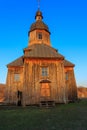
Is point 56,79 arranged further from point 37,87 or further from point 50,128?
point 50,128

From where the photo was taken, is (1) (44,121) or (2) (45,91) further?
(2) (45,91)

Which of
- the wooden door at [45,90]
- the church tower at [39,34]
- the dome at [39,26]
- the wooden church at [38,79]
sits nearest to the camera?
the wooden church at [38,79]

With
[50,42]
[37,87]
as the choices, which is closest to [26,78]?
[37,87]

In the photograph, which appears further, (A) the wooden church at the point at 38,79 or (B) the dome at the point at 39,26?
(B) the dome at the point at 39,26

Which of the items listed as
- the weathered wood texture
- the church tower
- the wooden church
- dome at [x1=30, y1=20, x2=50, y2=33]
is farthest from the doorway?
dome at [x1=30, y1=20, x2=50, y2=33]

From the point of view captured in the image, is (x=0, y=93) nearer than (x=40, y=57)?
No

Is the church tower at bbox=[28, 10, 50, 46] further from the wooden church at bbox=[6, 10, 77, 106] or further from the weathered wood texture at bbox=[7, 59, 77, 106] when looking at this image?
the weathered wood texture at bbox=[7, 59, 77, 106]

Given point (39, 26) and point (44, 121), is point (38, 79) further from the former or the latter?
point (39, 26)

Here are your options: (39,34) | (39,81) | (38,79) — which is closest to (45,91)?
(39,81)

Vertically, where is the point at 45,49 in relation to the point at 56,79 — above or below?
above

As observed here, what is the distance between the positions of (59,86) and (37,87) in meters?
2.98

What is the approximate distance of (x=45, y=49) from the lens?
26219mm

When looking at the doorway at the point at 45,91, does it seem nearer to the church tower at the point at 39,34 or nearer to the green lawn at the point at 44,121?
the green lawn at the point at 44,121

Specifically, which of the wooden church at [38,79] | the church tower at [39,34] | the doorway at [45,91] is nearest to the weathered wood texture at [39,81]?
the wooden church at [38,79]
